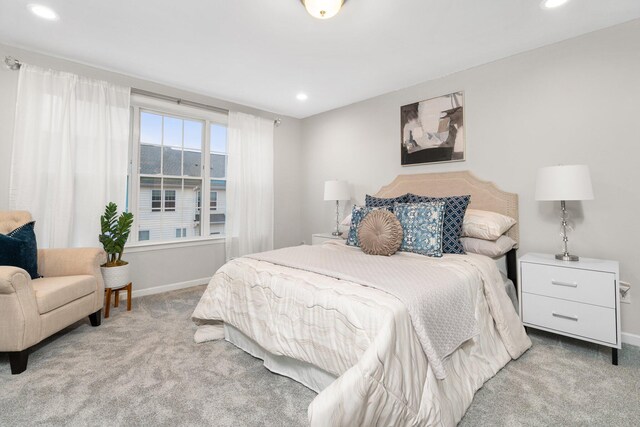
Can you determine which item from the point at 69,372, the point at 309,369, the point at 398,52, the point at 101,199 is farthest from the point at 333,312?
the point at 101,199

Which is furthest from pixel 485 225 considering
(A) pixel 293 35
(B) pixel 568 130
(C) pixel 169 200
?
(C) pixel 169 200

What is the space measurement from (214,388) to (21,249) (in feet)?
5.94

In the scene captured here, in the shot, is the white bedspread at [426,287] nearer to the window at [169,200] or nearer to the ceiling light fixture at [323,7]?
the ceiling light fixture at [323,7]

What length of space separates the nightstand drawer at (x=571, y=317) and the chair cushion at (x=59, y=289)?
3373mm

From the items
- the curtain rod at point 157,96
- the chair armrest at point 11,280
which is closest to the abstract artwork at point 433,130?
the curtain rod at point 157,96

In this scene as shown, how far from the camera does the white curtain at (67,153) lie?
2615mm

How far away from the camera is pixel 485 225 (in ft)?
8.03

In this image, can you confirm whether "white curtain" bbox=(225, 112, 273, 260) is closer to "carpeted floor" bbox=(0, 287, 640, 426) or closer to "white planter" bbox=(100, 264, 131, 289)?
"white planter" bbox=(100, 264, 131, 289)

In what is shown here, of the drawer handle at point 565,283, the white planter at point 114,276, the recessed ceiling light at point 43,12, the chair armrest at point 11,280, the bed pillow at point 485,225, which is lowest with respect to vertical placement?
the white planter at point 114,276

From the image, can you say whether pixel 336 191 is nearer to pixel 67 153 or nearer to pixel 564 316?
pixel 564 316

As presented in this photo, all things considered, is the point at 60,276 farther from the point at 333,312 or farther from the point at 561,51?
the point at 561,51

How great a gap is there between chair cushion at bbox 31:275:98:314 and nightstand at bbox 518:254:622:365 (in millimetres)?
3362

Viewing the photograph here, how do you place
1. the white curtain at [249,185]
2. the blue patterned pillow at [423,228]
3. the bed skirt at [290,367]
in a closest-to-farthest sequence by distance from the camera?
the bed skirt at [290,367]
the blue patterned pillow at [423,228]
the white curtain at [249,185]

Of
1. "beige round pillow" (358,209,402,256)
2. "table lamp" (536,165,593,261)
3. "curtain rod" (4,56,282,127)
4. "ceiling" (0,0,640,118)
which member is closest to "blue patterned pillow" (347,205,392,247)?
"beige round pillow" (358,209,402,256)
